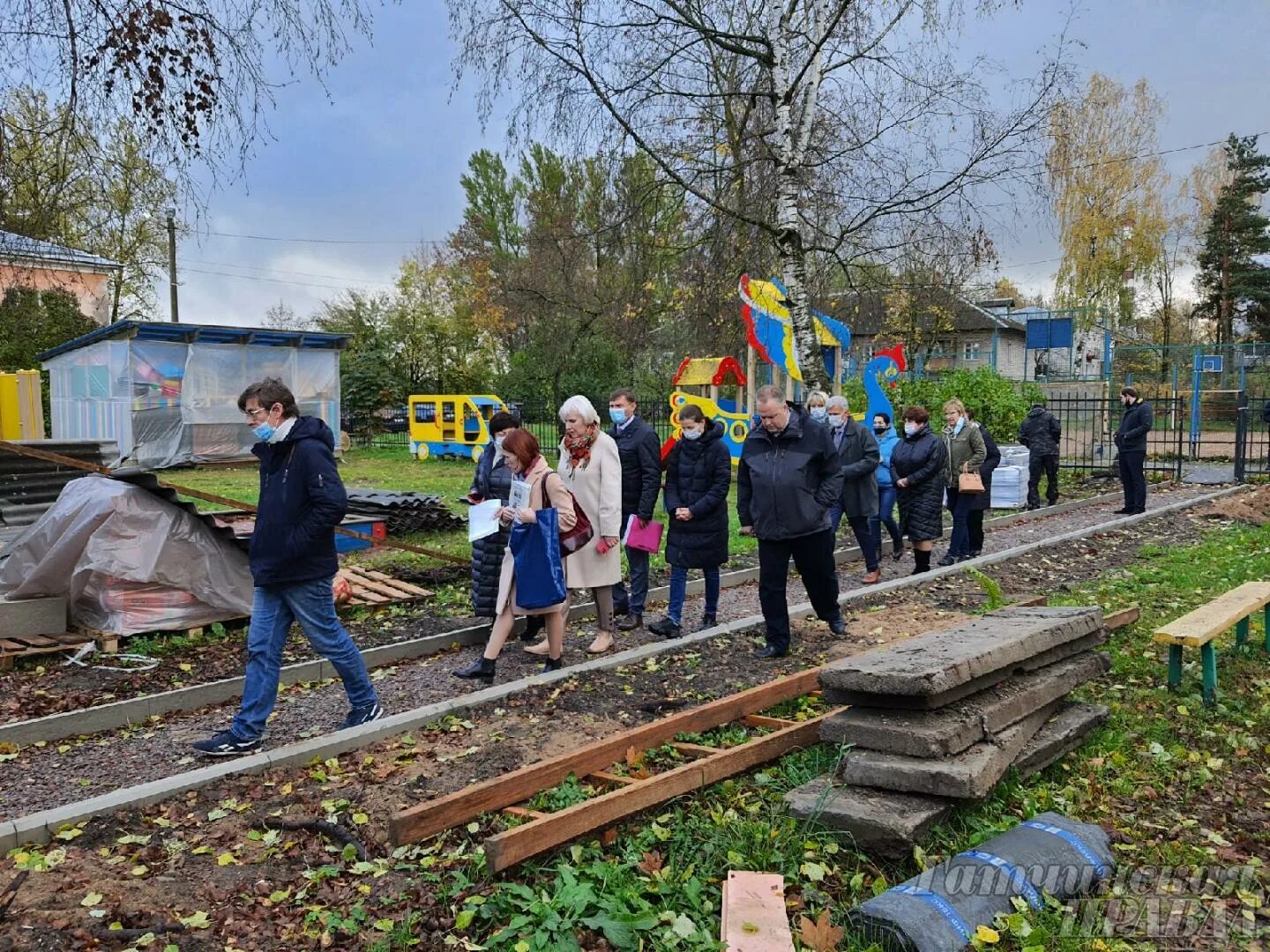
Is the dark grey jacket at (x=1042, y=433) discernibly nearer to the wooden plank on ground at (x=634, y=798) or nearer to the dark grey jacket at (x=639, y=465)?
the dark grey jacket at (x=639, y=465)

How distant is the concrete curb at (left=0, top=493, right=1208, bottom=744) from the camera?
5457 mm

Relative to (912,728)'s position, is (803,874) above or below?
below

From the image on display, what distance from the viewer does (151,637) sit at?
7.31 meters

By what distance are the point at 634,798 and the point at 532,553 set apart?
2339 mm

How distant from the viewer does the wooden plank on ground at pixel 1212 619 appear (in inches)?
203

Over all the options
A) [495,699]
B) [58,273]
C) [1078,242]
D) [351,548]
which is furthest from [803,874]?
[1078,242]

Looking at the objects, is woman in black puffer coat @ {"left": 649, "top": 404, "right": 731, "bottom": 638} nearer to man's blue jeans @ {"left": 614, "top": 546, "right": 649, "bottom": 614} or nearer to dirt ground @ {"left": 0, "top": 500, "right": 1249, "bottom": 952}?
man's blue jeans @ {"left": 614, "top": 546, "right": 649, "bottom": 614}

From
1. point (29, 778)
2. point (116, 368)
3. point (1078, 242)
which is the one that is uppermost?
point (1078, 242)

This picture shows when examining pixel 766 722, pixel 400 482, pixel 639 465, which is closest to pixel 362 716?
pixel 766 722

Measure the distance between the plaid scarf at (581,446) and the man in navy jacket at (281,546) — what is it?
2.11 meters

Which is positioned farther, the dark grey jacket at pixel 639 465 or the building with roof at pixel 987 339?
the building with roof at pixel 987 339

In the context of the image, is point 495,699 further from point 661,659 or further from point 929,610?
point 929,610

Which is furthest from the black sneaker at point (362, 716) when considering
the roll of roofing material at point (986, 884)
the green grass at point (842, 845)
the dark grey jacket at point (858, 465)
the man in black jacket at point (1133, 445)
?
the man in black jacket at point (1133, 445)

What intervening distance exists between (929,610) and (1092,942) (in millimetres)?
5059
